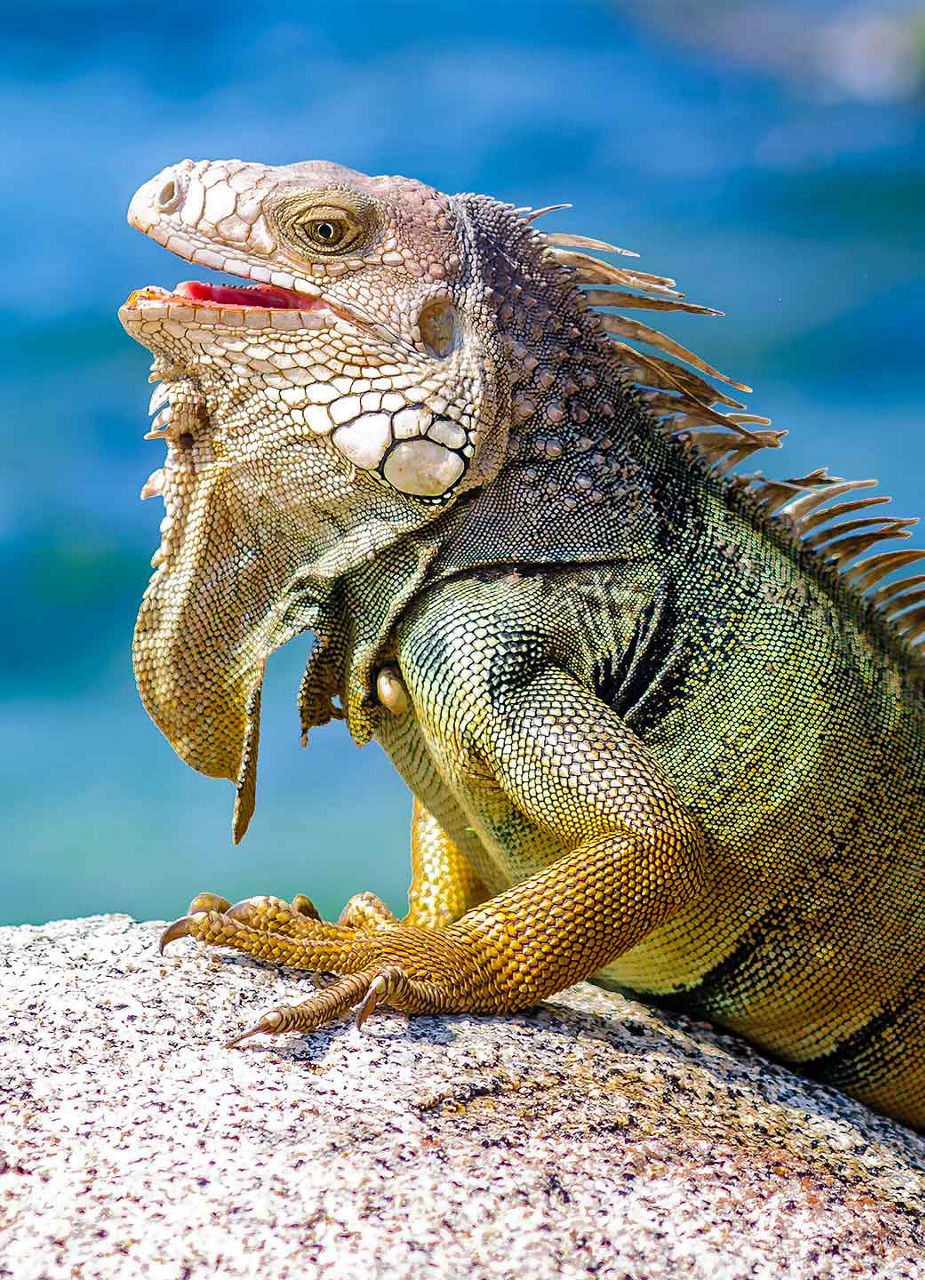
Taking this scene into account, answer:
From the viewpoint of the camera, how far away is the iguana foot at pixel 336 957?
260 centimetres

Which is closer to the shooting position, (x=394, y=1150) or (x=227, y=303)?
(x=394, y=1150)

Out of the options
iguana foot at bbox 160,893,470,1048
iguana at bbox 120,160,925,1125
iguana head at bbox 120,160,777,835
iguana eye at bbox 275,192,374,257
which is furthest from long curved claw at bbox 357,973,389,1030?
iguana eye at bbox 275,192,374,257

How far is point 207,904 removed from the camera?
3123 millimetres

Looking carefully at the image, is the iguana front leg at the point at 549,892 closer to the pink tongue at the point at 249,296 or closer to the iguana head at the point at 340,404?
the iguana head at the point at 340,404

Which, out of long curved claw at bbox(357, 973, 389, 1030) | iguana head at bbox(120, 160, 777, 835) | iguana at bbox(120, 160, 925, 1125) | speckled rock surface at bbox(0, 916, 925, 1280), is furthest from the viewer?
iguana head at bbox(120, 160, 777, 835)

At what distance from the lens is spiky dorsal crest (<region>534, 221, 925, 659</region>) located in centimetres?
358

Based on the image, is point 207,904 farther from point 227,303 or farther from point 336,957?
point 227,303

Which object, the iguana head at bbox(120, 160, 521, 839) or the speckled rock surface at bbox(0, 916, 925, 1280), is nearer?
the speckled rock surface at bbox(0, 916, 925, 1280)

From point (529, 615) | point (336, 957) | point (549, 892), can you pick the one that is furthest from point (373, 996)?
point (529, 615)

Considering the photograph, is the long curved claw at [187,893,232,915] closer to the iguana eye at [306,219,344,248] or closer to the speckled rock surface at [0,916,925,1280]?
the speckled rock surface at [0,916,925,1280]

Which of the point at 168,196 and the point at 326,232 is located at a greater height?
the point at 168,196

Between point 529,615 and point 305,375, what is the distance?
799 millimetres

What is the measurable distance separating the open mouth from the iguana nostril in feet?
0.61

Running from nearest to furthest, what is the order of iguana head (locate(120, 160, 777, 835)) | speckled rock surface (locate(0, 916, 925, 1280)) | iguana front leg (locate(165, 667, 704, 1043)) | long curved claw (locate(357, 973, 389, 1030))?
speckled rock surface (locate(0, 916, 925, 1280)), long curved claw (locate(357, 973, 389, 1030)), iguana front leg (locate(165, 667, 704, 1043)), iguana head (locate(120, 160, 777, 835))
